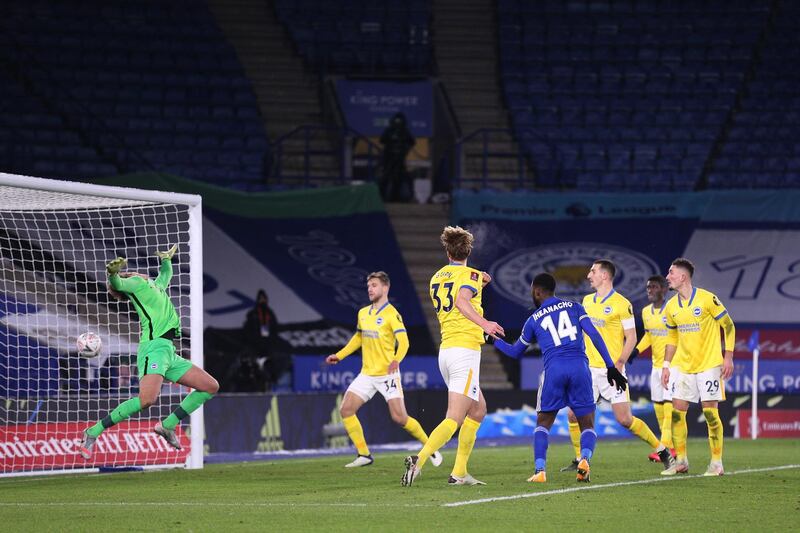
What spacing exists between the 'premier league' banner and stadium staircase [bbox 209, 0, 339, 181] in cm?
475

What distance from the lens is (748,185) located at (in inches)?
1056

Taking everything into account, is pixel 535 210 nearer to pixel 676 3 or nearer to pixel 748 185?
pixel 748 185

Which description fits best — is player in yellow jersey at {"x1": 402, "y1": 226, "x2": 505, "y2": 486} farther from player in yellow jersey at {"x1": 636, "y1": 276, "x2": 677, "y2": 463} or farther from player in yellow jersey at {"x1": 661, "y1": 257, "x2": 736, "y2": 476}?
player in yellow jersey at {"x1": 636, "y1": 276, "x2": 677, "y2": 463}

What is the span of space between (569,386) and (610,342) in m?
3.25

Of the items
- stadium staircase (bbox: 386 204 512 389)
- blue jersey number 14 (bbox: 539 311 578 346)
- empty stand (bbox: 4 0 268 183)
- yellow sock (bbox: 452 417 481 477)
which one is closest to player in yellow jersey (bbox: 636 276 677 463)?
blue jersey number 14 (bbox: 539 311 578 346)

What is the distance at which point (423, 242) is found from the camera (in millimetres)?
26047

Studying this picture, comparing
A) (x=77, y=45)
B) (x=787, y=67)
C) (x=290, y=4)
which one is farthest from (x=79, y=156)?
(x=787, y=67)

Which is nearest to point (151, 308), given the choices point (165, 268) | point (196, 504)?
point (165, 268)

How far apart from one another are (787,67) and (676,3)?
3280 millimetres

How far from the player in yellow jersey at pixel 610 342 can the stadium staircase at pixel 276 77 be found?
13.3 m

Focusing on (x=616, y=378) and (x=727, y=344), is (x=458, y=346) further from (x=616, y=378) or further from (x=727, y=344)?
(x=727, y=344)

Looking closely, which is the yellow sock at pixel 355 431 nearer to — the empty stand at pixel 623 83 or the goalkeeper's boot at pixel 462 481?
the goalkeeper's boot at pixel 462 481

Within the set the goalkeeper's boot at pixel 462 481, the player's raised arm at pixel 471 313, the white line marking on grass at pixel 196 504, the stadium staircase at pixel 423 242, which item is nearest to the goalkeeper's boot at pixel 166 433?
the white line marking on grass at pixel 196 504

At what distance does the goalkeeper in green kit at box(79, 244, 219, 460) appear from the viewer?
12562 millimetres
